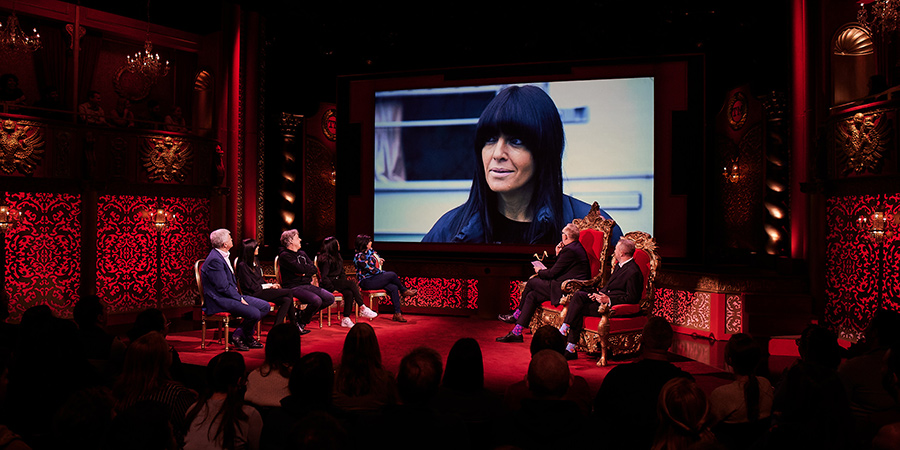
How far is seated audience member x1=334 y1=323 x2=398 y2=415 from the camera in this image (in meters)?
2.46

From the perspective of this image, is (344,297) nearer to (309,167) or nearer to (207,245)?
(207,245)

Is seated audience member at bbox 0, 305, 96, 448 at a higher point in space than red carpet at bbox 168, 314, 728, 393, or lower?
higher

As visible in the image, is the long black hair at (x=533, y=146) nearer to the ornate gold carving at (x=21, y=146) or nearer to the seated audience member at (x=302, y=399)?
the ornate gold carving at (x=21, y=146)

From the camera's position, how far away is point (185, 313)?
8.65 m

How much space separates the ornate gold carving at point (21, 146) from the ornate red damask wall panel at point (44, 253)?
0.35m

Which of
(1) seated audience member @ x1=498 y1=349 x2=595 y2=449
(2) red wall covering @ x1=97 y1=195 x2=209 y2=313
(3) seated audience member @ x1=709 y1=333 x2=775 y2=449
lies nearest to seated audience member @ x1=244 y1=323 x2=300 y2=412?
(1) seated audience member @ x1=498 y1=349 x2=595 y2=449

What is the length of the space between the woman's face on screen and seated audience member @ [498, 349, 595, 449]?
274 inches

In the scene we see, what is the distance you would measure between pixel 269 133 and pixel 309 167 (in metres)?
1.02

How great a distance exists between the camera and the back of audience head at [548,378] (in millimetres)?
2045

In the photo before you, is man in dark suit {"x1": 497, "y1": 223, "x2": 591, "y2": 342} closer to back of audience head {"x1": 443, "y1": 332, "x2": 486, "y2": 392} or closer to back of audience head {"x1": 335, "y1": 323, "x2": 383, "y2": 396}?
back of audience head {"x1": 335, "y1": 323, "x2": 383, "y2": 396}

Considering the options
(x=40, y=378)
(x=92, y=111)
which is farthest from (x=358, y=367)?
(x=92, y=111)

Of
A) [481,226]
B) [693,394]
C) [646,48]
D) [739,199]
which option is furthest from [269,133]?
[693,394]

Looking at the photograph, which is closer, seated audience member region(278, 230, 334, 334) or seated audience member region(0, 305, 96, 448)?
seated audience member region(0, 305, 96, 448)

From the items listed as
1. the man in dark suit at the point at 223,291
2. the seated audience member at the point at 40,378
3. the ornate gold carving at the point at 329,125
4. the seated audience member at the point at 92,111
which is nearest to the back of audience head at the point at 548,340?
the seated audience member at the point at 40,378
